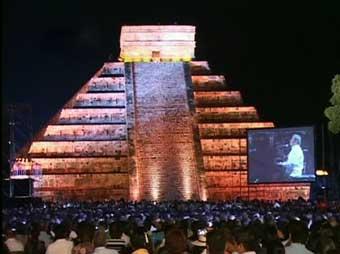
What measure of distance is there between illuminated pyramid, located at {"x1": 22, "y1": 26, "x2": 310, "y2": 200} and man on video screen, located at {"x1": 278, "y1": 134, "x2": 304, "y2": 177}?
521 inches

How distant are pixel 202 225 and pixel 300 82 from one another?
47.8 metres

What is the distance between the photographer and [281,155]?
164 ft

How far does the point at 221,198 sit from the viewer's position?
66.2m

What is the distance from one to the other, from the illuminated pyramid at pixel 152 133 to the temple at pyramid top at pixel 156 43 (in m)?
0.07

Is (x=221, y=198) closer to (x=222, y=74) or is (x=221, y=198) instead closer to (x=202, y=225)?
(x=222, y=74)

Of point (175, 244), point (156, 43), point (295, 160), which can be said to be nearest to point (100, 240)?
point (175, 244)

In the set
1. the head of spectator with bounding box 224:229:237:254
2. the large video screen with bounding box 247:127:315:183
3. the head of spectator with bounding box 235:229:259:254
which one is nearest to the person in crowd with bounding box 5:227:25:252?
the head of spectator with bounding box 235:229:259:254

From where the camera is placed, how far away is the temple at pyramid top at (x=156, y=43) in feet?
231

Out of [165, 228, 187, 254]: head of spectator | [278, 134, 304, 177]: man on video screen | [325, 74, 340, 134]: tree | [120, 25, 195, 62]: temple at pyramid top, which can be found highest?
[120, 25, 195, 62]: temple at pyramid top

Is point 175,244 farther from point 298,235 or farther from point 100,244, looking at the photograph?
point 298,235

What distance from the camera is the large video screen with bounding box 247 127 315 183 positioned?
160 feet

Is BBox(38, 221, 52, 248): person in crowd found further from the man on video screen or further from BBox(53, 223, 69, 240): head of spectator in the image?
the man on video screen

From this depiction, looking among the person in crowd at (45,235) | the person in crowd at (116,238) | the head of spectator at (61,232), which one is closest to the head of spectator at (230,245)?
the person in crowd at (116,238)

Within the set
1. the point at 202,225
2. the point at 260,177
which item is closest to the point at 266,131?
the point at 260,177
